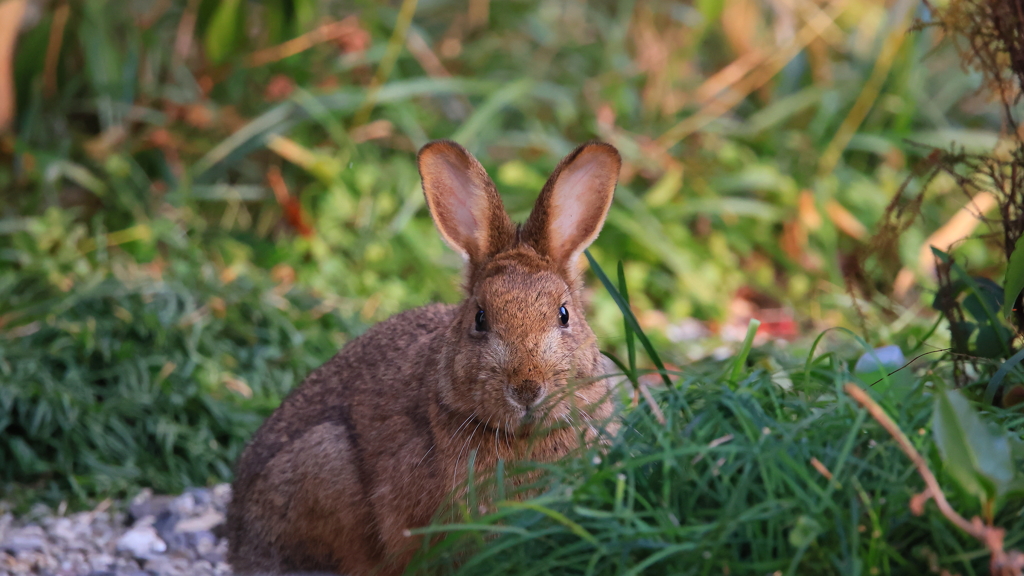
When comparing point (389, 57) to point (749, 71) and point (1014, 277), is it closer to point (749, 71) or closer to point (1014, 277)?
point (749, 71)

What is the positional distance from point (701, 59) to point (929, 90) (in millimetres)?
2057

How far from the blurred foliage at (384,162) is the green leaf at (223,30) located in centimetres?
2

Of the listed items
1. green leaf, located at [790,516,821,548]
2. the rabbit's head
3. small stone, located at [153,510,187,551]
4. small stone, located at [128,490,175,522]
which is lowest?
small stone, located at [153,510,187,551]

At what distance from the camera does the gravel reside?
3936mm

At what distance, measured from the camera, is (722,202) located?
23.5 ft

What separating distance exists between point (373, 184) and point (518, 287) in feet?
13.0

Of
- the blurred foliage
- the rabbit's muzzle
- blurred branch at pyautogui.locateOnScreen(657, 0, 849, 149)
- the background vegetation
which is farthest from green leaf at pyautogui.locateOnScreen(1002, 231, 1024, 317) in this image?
blurred branch at pyautogui.locateOnScreen(657, 0, 849, 149)

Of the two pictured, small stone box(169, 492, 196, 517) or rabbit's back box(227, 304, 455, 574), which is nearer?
rabbit's back box(227, 304, 455, 574)

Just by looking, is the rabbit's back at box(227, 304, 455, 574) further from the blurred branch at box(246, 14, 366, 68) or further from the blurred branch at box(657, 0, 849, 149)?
the blurred branch at box(657, 0, 849, 149)

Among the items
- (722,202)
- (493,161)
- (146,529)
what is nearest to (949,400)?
(146,529)

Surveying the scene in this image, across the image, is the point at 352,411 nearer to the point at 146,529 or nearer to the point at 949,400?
the point at 146,529

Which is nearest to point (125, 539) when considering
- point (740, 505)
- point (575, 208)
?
point (575, 208)

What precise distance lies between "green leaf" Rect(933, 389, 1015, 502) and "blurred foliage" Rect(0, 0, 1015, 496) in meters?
3.44

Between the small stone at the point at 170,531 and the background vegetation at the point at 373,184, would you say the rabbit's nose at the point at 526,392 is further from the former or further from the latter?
the small stone at the point at 170,531
